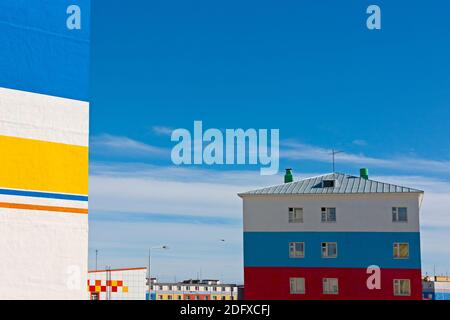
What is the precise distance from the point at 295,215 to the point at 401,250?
6.60m

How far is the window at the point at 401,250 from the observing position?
125ft

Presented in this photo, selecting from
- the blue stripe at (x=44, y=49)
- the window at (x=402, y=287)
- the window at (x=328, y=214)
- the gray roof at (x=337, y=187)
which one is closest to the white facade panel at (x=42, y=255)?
the blue stripe at (x=44, y=49)

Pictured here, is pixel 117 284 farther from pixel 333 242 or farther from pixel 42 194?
pixel 42 194

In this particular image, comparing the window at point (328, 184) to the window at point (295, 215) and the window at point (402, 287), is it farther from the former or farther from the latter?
the window at point (402, 287)

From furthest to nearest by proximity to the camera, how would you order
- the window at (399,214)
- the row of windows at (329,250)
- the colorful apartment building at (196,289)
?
the colorful apartment building at (196,289) → the window at (399,214) → the row of windows at (329,250)

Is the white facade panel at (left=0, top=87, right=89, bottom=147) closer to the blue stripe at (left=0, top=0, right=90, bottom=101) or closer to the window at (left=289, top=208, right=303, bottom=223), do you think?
the blue stripe at (left=0, top=0, right=90, bottom=101)

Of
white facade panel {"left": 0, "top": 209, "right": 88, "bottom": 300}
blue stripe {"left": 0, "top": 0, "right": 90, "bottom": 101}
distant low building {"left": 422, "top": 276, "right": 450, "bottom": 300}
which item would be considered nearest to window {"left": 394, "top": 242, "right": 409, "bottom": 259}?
distant low building {"left": 422, "top": 276, "right": 450, "bottom": 300}

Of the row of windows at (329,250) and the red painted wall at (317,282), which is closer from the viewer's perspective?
the red painted wall at (317,282)

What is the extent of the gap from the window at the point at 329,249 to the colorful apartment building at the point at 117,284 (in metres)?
12.3

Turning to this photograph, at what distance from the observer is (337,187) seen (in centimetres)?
4034

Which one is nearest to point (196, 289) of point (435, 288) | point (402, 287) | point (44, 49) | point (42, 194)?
point (435, 288)

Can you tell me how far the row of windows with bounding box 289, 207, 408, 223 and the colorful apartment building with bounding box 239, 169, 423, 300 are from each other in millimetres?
60

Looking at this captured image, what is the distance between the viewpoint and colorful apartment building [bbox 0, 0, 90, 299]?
11.7 m
